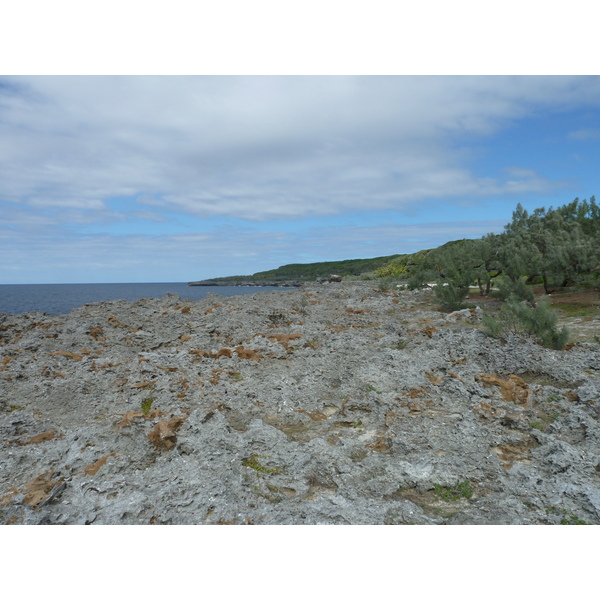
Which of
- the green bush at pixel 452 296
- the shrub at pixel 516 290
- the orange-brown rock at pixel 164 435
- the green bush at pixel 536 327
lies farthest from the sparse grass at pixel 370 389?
the green bush at pixel 452 296

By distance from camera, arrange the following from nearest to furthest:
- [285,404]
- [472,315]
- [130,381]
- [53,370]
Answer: [285,404] → [130,381] → [53,370] → [472,315]

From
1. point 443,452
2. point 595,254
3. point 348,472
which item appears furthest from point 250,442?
point 595,254

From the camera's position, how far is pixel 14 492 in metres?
5.20

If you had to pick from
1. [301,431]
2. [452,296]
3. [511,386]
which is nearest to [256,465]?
[301,431]

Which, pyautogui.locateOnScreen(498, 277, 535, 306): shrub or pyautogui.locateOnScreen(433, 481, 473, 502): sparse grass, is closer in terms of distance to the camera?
pyautogui.locateOnScreen(433, 481, 473, 502): sparse grass

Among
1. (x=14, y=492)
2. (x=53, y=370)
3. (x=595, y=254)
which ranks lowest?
(x=14, y=492)

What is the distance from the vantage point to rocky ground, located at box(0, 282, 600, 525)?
482cm

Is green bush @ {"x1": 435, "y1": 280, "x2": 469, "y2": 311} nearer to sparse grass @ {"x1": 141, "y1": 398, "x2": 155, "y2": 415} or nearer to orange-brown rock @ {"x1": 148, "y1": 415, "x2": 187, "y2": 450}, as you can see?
sparse grass @ {"x1": 141, "y1": 398, "x2": 155, "y2": 415}

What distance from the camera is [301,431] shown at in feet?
23.2

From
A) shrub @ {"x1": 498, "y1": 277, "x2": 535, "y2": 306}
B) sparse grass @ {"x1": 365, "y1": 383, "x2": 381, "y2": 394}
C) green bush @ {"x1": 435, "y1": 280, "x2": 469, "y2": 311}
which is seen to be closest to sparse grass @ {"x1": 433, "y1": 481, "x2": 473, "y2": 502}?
sparse grass @ {"x1": 365, "y1": 383, "x2": 381, "y2": 394}

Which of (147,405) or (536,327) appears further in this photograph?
(536,327)

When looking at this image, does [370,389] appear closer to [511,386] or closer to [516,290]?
[511,386]

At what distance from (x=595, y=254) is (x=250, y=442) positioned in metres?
18.6

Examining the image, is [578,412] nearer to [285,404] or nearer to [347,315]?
[285,404]
